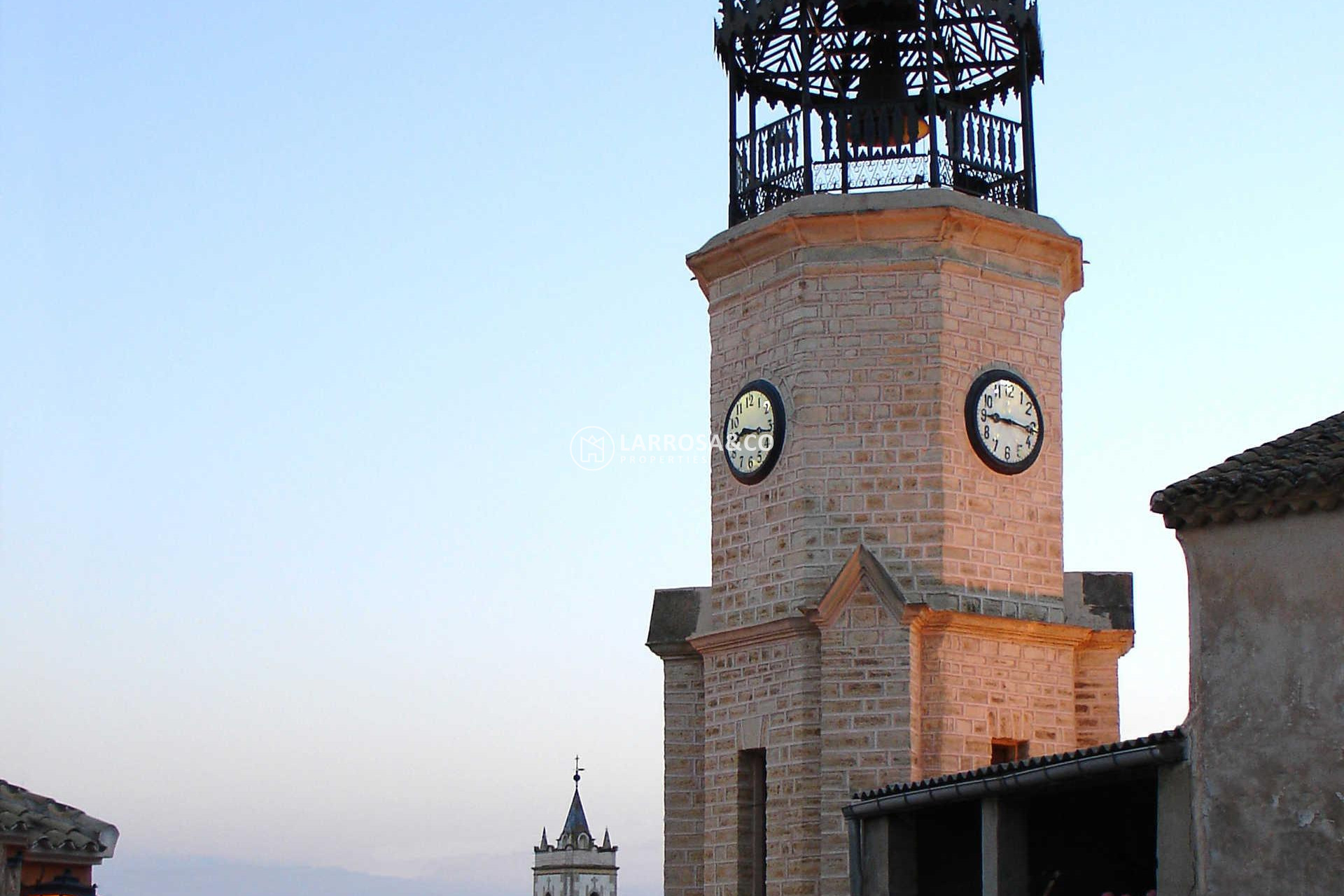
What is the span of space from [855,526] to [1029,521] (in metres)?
1.91

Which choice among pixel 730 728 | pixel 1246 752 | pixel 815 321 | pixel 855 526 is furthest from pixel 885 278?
pixel 1246 752

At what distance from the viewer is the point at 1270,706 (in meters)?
13.9

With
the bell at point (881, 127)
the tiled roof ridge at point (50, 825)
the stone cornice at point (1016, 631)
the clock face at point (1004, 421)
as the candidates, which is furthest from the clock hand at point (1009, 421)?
the tiled roof ridge at point (50, 825)

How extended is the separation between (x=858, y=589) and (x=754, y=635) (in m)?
1.36

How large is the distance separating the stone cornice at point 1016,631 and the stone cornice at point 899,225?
380 cm

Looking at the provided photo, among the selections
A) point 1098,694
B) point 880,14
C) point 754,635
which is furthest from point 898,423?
point 880,14

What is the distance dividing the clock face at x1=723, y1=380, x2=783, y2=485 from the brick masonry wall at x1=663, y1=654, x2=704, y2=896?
2328 mm

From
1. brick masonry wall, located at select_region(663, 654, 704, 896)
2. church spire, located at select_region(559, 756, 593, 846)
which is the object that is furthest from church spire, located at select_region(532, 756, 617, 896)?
brick masonry wall, located at select_region(663, 654, 704, 896)

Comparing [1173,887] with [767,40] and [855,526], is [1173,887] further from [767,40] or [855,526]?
[767,40]

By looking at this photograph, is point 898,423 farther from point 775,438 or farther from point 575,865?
point 575,865

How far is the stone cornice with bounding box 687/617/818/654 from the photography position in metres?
19.4

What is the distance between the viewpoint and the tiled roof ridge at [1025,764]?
569 inches

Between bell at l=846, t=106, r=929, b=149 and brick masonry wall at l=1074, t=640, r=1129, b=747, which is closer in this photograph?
brick masonry wall at l=1074, t=640, r=1129, b=747

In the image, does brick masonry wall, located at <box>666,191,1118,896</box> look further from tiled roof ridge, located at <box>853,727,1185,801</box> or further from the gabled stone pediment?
tiled roof ridge, located at <box>853,727,1185,801</box>
